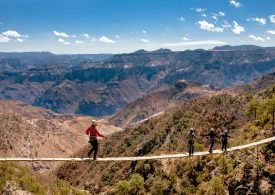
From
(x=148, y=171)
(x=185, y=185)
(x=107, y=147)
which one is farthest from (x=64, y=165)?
(x=185, y=185)

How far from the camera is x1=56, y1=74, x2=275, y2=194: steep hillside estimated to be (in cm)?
4928

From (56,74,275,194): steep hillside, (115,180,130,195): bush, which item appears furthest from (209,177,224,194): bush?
(115,180,130,195): bush

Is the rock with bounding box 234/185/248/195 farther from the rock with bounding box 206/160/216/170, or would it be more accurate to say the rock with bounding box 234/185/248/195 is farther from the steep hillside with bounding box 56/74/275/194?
the rock with bounding box 206/160/216/170

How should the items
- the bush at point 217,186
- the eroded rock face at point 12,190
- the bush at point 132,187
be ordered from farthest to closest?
the bush at point 132,187 → the eroded rock face at point 12,190 → the bush at point 217,186

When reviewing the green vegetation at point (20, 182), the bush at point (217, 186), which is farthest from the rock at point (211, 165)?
the green vegetation at point (20, 182)

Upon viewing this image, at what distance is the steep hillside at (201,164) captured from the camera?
49281 mm

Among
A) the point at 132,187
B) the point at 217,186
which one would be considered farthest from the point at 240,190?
the point at 132,187

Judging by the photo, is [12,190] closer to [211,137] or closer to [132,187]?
[132,187]

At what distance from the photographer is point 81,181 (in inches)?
4528

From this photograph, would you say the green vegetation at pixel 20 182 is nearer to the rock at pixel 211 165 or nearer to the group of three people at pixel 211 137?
the group of three people at pixel 211 137

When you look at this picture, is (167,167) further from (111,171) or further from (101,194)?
(111,171)

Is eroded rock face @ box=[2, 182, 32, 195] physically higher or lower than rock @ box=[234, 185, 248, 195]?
lower

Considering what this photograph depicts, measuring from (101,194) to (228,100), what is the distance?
5210 cm

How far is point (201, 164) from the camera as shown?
60812 mm
